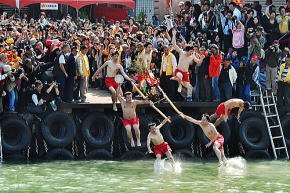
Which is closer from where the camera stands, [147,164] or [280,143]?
[147,164]

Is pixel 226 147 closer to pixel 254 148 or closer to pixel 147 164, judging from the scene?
pixel 254 148

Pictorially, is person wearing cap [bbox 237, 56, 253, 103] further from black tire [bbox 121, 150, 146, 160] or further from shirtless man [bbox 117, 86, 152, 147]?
black tire [bbox 121, 150, 146, 160]

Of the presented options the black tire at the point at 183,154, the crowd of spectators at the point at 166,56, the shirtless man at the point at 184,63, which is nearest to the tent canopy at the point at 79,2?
the crowd of spectators at the point at 166,56

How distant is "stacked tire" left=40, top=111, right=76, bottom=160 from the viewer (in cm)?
3362

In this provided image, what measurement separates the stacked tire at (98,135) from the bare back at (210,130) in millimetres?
3391

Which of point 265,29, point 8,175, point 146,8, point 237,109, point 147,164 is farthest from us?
point 146,8

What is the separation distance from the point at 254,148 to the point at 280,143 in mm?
1113

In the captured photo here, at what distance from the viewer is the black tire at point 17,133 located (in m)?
33.2

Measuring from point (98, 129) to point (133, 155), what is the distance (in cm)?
149

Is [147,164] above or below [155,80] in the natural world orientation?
below

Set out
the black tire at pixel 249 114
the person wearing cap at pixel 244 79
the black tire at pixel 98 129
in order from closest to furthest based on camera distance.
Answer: the black tire at pixel 98 129, the person wearing cap at pixel 244 79, the black tire at pixel 249 114

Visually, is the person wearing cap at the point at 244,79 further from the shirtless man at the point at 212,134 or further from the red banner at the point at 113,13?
the red banner at the point at 113,13

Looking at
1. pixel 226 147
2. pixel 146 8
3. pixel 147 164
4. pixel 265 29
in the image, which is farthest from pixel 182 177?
pixel 146 8

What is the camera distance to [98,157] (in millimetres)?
34125
